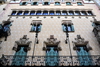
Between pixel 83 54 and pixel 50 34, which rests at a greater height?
pixel 50 34

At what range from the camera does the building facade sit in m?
9.58

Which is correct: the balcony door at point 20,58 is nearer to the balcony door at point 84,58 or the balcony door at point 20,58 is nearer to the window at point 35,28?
the window at point 35,28

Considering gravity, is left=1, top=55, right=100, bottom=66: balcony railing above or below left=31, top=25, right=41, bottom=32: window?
below

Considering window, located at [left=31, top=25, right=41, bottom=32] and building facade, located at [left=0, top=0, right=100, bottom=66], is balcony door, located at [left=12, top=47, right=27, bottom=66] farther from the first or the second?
window, located at [left=31, top=25, right=41, bottom=32]

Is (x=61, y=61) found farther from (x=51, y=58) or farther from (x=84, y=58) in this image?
(x=84, y=58)

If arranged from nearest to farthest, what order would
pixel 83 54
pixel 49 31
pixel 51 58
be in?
pixel 51 58
pixel 83 54
pixel 49 31

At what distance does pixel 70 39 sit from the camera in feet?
39.1

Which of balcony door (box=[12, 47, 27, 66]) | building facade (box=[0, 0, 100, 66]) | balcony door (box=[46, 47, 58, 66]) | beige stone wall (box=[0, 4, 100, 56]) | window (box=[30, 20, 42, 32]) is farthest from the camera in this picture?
window (box=[30, 20, 42, 32])

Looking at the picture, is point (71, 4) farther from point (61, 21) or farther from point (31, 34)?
point (31, 34)

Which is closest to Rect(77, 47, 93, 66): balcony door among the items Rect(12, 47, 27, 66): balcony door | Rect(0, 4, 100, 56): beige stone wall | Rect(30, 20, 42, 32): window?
Rect(0, 4, 100, 56): beige stone wall

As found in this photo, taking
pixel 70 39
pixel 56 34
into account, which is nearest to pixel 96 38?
pixel 70 39

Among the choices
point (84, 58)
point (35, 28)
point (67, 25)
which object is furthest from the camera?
point (67, 25)

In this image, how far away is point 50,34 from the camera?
1263cm

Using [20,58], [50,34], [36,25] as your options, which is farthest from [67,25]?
[20,58]
